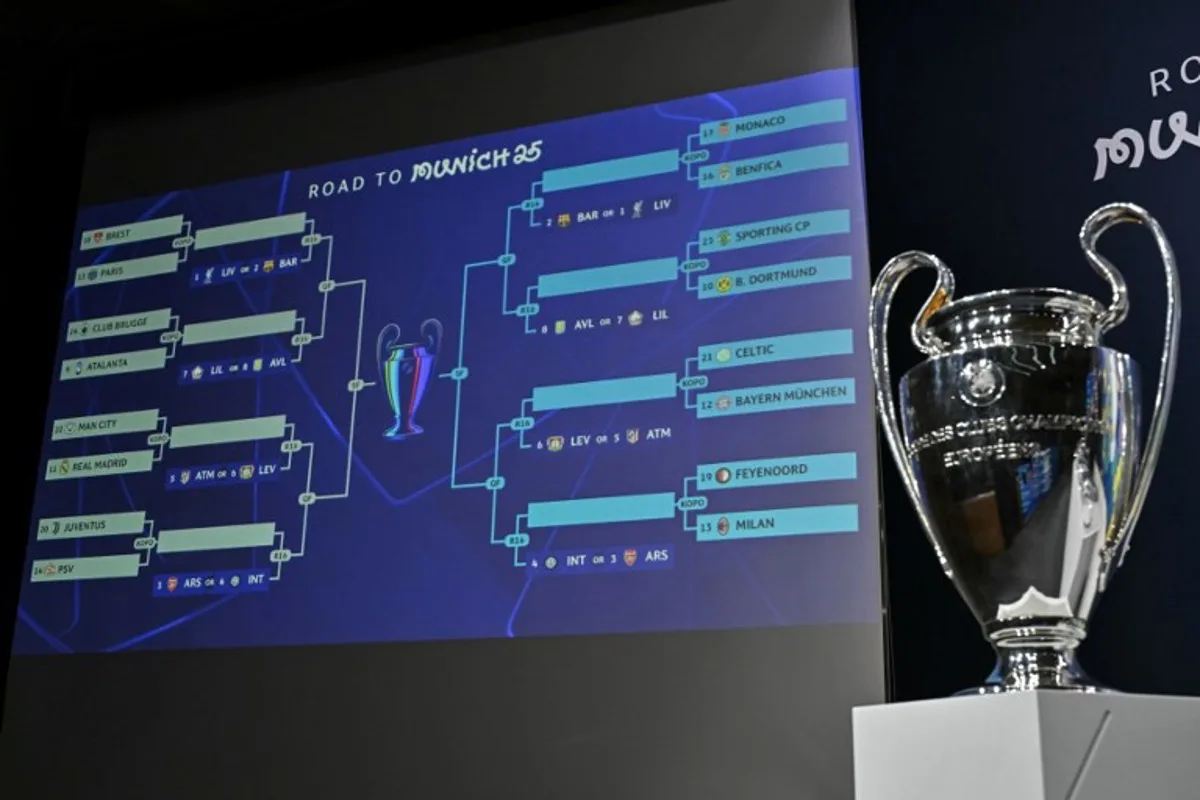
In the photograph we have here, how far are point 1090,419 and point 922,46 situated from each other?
110 centimetres

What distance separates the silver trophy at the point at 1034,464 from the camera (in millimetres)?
1204

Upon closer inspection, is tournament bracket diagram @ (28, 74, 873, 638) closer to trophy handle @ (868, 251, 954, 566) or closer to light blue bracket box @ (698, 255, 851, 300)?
light blue bracket box @ (698, 255, 851, 300)

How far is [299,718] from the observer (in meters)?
2.03

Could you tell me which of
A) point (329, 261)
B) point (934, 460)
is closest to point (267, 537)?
point (329, 261)

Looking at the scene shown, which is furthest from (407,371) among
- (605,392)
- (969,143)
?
(969,143)

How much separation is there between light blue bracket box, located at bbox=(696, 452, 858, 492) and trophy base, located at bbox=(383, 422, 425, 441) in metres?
0.48

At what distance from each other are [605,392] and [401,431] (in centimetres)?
35

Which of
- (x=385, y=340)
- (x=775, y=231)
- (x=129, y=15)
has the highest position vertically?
(x=129, y=15)

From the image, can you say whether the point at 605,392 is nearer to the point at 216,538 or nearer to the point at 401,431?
the point at 401,431

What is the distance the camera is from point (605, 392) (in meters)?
1.99

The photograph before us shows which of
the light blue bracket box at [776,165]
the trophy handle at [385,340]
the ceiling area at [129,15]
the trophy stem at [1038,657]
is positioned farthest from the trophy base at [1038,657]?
the ceiling area at [129,15]

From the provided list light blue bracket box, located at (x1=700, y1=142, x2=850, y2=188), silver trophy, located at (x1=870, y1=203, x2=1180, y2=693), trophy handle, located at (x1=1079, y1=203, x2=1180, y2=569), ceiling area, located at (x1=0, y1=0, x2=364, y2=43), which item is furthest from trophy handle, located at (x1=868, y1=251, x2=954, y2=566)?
ceiling area, located at (x1=0, y1=0, x2=364, y2=43)

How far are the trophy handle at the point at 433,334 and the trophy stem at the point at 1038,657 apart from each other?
1.14 meters

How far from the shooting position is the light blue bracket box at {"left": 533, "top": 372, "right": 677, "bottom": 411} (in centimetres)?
196
